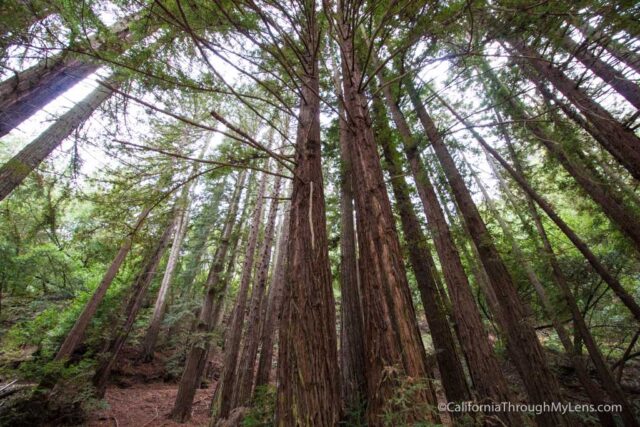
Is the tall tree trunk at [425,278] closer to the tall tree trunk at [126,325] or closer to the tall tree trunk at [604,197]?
the tall tree trunk at [604,197]

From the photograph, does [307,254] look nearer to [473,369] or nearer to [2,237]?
[473,369]

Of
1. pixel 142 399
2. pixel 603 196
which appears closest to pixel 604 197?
pixel 603 196

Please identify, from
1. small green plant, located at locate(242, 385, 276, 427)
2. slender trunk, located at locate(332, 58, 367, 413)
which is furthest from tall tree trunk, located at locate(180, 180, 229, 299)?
small green plant, located at locate(242, 385, 276, 427)

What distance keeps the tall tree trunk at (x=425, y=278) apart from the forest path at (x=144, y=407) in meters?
6.30

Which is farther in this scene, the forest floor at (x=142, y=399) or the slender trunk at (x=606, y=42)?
the forest floor at (x=142, y=399)

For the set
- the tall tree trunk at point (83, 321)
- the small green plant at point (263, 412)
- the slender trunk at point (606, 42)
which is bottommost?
the small green plant at point (263, 412)

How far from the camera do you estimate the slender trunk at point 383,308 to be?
1.76 meters

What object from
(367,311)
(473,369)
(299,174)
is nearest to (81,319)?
(299,174)

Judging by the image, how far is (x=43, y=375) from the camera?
18.5 ft

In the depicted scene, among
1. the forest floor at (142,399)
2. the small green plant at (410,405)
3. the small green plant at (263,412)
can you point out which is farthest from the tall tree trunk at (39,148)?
the forest floor at (142,399)

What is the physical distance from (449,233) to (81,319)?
9.79 m

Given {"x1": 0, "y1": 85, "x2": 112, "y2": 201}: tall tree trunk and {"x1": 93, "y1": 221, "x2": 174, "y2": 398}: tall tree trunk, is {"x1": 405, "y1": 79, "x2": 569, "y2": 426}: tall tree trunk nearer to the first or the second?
{"x1": 0, "y1": 85, "x2": 112, "y2": 201}: tall tree trunk

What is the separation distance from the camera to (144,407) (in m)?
7.40

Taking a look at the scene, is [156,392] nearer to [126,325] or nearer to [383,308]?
[126,325]
